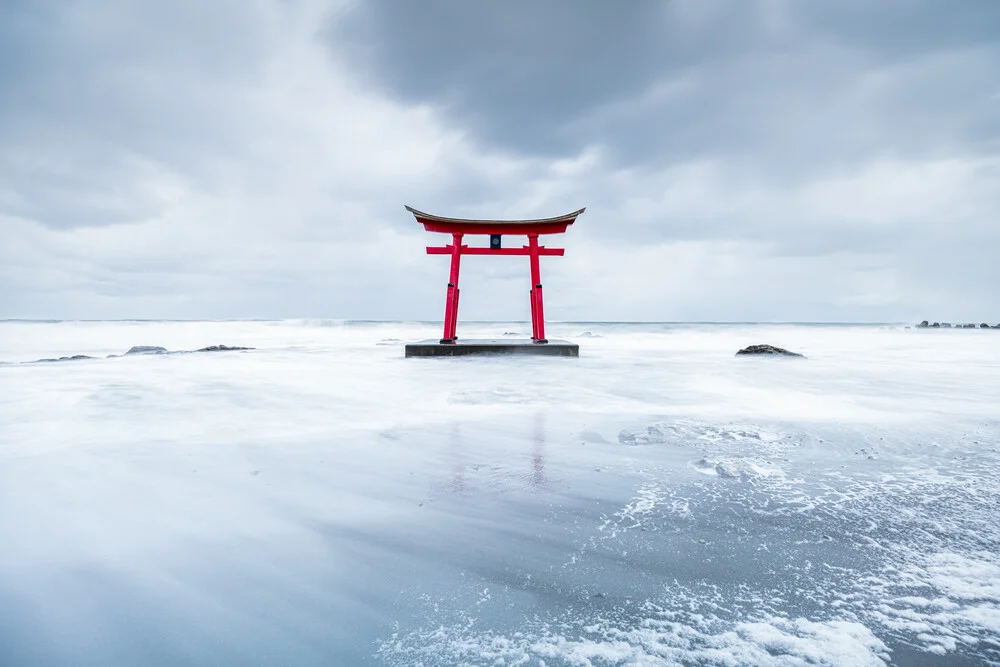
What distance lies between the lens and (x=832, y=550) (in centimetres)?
176

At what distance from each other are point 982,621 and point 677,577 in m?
0.82

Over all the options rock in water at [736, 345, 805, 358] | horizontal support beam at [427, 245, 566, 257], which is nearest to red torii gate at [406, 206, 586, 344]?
horizontal support beam at [427, 245, 566, 257]

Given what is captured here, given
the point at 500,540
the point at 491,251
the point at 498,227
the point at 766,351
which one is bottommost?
the point at 500,540

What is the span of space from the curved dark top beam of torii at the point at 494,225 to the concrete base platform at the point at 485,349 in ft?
9.72

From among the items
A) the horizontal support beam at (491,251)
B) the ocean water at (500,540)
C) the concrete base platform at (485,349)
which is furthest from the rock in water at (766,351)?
Result: the ocean water at (500,540)

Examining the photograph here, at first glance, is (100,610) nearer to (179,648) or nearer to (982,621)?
(179,648)

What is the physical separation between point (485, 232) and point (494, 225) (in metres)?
0.36

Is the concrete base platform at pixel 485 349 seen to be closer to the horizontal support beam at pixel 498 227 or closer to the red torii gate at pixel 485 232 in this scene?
the red torii gate at pixel 485 232

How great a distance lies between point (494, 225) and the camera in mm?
11508

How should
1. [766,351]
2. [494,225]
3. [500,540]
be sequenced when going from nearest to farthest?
[500,540], [494,225], [766,351]

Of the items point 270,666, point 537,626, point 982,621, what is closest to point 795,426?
point 982,621

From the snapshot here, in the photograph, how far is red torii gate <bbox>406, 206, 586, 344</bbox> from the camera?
11.5 metres

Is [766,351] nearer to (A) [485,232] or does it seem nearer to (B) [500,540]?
(A) [485,232]

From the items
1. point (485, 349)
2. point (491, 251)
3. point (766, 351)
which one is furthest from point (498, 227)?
point (766, 351)
